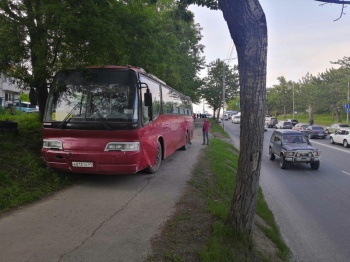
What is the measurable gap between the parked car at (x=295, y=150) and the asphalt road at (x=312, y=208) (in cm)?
47

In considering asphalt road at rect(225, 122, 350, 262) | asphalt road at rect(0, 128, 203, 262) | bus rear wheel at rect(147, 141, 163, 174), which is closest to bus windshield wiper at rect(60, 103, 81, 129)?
asphalt road at rect(0, 128, 203, 262)

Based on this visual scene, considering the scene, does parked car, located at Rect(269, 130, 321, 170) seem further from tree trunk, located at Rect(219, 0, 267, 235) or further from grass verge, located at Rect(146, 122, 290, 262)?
tree trunk, located at Rect(219, 0, 267, 235)

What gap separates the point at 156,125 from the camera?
325 inches

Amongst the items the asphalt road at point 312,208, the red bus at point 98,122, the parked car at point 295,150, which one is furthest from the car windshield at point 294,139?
the red bus at point 98,122

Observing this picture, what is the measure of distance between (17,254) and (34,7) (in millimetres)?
7535

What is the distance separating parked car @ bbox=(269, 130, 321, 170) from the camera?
13.4 metres

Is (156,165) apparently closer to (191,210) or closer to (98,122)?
(98,122)

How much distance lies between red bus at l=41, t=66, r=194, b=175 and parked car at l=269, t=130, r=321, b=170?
28.3 ft

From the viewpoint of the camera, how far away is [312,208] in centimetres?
845

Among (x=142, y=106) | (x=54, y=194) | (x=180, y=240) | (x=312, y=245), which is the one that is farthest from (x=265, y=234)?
(x=54, y=194)

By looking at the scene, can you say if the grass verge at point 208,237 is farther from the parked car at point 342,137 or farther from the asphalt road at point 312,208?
the parked car at point 342,137

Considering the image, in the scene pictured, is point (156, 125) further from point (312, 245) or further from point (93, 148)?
point (312, 245)

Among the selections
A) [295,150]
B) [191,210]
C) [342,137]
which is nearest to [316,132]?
[342,137]

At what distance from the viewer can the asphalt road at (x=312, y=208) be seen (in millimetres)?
6160
